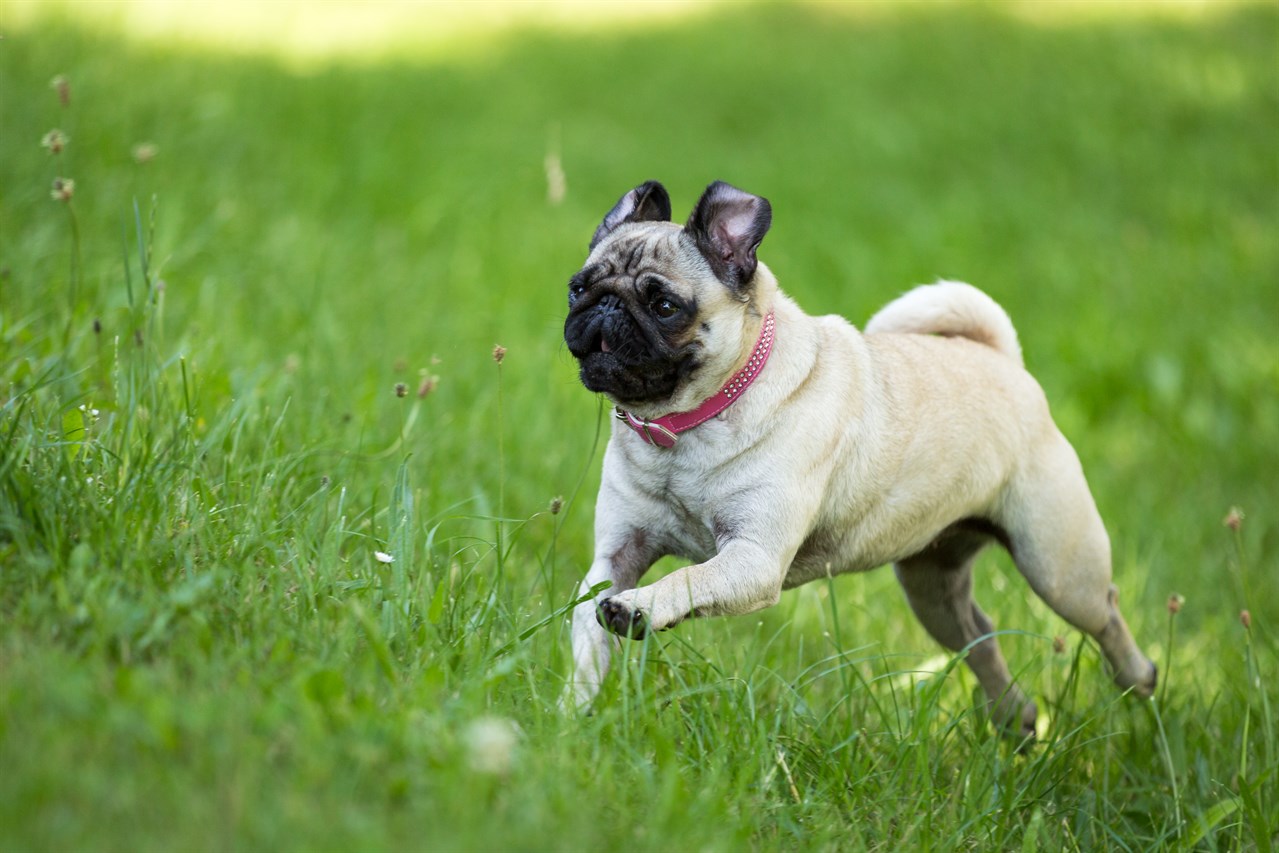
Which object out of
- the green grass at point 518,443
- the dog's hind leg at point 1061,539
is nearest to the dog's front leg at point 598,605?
the green grass at point 518,443

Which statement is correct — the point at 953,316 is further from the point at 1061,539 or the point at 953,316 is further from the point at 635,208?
the point at 635,208

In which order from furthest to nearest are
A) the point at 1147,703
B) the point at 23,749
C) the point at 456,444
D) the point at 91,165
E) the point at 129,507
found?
1. the point at 91,165
2. the point at 456,444
3. the point at 1147,703
4. the point at 129,507
5. the point at 23,749

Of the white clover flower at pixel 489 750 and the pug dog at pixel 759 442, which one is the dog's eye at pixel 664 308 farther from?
the white clover flower at pixel 489 750

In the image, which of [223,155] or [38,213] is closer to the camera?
[38,213]

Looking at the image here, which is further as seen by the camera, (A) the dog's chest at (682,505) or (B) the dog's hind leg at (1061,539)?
(B) the dog's hind leg at (1061,539)

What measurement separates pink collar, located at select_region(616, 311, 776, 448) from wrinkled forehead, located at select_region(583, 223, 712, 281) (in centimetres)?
35

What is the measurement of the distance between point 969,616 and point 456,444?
2.48 meters

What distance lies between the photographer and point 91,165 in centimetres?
752

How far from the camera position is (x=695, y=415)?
404 cm

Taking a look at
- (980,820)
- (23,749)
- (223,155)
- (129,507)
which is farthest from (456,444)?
(223,155)

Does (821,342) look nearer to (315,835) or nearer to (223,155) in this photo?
(315,835)

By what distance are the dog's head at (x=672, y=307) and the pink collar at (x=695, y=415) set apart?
31 mm

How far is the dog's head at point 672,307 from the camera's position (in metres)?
3.90

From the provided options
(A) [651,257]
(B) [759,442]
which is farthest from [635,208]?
(B) [759,442]
